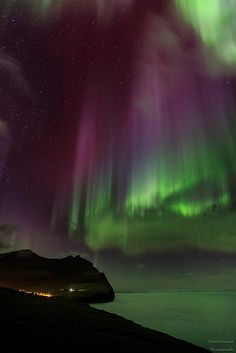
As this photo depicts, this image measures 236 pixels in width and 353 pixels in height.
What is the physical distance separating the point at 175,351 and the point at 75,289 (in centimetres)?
18196

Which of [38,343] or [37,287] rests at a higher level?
[37,287]

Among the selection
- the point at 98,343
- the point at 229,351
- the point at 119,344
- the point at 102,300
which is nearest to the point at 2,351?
the point at 98,343

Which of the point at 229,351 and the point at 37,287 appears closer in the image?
the point at 229,351

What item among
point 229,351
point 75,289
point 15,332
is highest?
point 75,289

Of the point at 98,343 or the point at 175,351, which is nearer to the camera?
the point at 98,343

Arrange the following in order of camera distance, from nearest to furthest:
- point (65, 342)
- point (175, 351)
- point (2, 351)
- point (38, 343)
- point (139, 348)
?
point (2, 351), point (38, 343), point (65, 342), point (139, 348), point (175, 351)

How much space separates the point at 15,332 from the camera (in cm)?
1611

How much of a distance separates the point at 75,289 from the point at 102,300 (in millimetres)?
16935

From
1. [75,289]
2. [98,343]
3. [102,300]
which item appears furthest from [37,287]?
[98,343]

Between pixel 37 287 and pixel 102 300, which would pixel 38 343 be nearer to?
pixel 102 300

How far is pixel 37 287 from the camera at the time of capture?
196 meters

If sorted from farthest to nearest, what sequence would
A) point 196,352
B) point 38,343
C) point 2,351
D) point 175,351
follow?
point 196,352 < point 175,351 < point 38,343 < point 2,351

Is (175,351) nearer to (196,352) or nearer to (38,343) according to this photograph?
(196,352)

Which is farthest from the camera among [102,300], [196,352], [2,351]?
[102,300]
